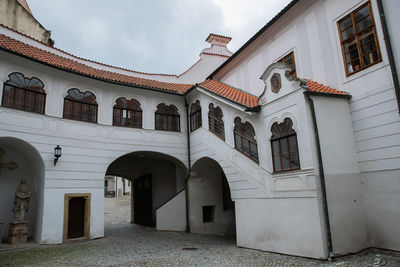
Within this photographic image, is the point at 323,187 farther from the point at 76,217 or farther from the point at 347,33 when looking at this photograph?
the point at 76,217

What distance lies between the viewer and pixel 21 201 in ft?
35.8

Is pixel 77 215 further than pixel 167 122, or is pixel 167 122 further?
pixel 167 122

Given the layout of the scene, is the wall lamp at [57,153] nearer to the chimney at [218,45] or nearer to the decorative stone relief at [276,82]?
the decorative stone relief at [276,82]

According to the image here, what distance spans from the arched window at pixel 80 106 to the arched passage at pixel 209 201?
5320mm

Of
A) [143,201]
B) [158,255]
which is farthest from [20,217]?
[143,201]

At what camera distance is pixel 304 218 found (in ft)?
27.0

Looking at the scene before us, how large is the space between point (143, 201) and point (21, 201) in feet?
26.0

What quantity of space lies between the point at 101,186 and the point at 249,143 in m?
6.45

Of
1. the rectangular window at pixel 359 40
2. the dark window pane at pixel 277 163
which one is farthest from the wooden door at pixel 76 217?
the rectangular window at pixel 359 40

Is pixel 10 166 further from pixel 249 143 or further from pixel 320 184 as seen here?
pixel 320 184

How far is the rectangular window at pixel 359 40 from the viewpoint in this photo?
868 centimetres

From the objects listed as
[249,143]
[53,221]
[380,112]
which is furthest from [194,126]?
[380,112]

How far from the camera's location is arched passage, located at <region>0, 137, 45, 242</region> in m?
11.0

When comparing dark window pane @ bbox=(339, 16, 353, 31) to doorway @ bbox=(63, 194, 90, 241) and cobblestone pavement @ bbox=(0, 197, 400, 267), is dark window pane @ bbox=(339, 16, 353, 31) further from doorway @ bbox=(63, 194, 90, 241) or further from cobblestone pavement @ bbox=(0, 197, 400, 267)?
doorway @ bbox=(63, 194, 90, 241)
